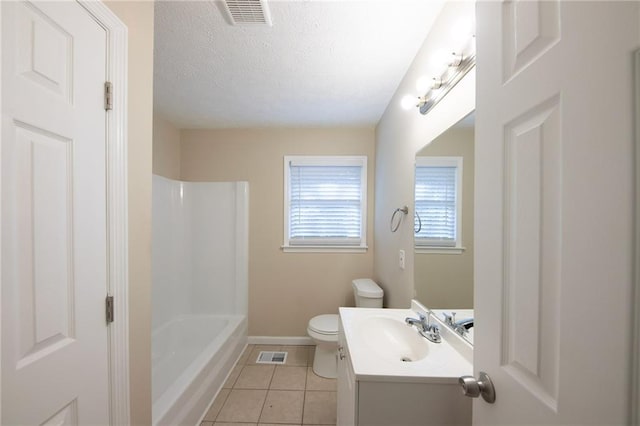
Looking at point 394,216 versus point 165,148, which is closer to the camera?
point 394,216

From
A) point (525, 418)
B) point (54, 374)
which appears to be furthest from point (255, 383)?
point (525, 418)

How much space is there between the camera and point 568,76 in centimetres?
44

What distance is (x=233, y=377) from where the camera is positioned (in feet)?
7.63

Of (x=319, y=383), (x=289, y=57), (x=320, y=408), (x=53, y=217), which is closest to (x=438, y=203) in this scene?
(x=289, y=57)

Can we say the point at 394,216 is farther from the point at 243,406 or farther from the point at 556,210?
the point at 243,406

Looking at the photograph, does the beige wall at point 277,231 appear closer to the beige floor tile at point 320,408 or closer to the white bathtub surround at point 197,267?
the white bathtub surround at point 197,267

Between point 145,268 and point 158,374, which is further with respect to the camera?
point 158,374

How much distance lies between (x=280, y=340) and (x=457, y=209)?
7.98 ft

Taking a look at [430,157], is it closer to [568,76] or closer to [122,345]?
[568,76]

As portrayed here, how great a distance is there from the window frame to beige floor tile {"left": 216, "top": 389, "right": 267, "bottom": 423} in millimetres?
1619

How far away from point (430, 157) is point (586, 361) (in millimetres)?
1232

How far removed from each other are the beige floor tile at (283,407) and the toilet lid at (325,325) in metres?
0.48

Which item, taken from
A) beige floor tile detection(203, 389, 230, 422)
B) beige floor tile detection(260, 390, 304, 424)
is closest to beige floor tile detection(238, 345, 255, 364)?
beige floor tile detection(203, 389, 230, 422)

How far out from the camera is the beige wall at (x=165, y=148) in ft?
8.45
